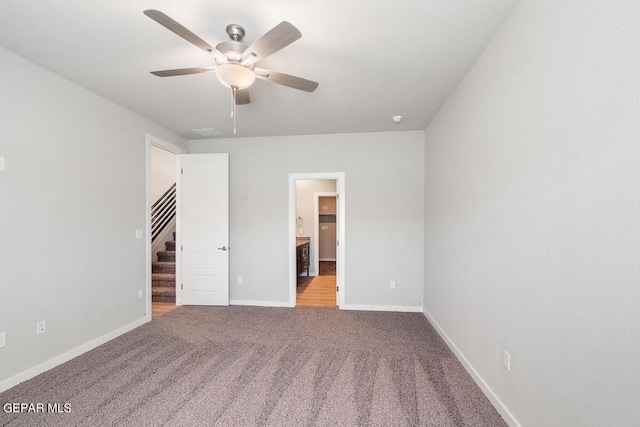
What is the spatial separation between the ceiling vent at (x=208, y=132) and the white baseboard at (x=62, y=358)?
8.61 ft

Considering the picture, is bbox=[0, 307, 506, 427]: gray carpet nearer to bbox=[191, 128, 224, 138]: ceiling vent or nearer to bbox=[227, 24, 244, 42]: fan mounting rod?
bbox=[227, 24, 244, 42]: fan mounting rod

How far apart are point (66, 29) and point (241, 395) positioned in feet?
9.20

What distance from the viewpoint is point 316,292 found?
5.09 meters

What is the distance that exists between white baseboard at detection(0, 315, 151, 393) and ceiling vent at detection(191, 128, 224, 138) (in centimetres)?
262

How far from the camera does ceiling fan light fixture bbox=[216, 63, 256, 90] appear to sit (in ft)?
5.91

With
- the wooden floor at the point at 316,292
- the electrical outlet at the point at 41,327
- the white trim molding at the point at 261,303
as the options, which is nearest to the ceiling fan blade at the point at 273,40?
the electrical outlet at the point at 41,327

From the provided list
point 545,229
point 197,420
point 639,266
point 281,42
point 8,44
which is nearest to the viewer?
point 639,266

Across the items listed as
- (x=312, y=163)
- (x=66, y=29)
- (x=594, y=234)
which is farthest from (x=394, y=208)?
(x=66, y=29)

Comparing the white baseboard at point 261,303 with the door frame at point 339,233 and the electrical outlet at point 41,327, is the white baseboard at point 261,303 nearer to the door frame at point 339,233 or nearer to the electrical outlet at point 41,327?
the door frame at point 339,233

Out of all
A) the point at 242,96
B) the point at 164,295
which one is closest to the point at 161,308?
the point at 164,295

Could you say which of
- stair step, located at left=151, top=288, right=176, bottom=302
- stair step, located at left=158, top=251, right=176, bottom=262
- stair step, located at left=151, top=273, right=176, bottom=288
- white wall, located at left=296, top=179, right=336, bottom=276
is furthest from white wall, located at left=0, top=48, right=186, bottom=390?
white wall, located at left=296, top=179, right=336, bottom=276

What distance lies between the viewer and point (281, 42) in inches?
61.4

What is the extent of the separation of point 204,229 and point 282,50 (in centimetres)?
299

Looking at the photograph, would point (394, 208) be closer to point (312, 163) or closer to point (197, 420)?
point (312, 163)
